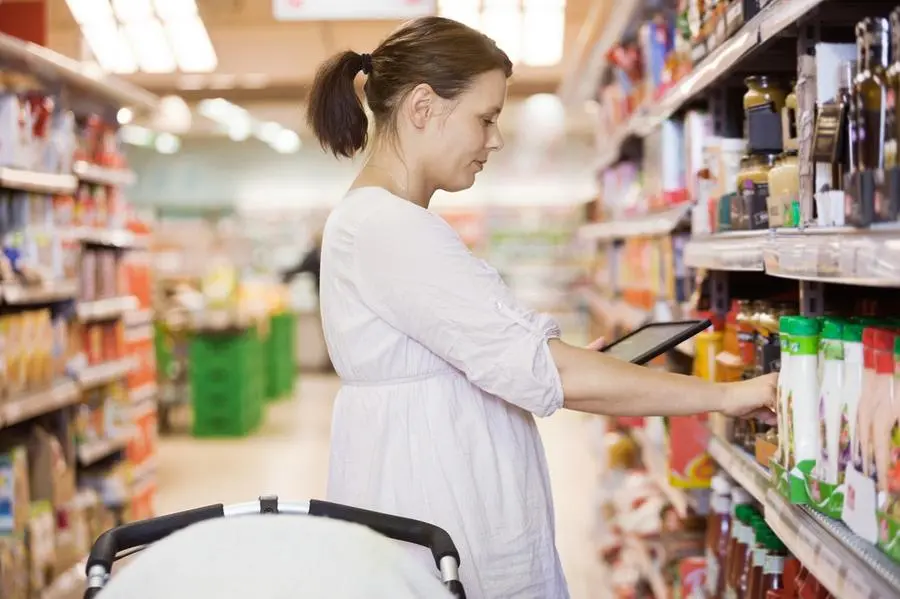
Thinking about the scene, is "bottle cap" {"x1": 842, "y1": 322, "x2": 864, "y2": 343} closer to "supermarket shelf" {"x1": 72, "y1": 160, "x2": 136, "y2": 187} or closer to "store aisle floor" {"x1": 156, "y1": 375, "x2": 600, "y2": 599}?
"store aisle floor" {"x1": 156, "y1": 375, "x2": 600, "y2": 599}

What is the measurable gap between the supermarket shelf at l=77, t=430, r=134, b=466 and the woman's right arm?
4.02 m

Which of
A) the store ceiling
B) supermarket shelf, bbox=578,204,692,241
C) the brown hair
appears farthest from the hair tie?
the store ceiling

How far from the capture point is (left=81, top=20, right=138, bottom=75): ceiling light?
10773 millimetres

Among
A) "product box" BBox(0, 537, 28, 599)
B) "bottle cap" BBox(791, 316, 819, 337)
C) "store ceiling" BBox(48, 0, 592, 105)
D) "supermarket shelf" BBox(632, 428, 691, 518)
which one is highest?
"store ceiling" BBox(48, 0, 592, 105)

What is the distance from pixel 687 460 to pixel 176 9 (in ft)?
28.3

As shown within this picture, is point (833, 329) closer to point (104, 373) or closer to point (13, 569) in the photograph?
point (13, 569)

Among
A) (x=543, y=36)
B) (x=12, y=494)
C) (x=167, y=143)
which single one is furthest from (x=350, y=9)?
(x=167, y=143)

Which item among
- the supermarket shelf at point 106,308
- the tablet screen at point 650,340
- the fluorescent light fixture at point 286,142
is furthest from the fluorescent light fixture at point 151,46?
the tablet screen at point 650,340

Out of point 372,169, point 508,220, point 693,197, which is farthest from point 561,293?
point 372,169

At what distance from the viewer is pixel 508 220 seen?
55.7 ft

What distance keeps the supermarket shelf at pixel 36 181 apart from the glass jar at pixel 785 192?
308cm

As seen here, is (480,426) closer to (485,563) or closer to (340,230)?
(485,563)

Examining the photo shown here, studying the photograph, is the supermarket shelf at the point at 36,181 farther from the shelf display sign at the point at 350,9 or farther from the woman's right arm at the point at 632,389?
the woman's right arm at the point at 632,389

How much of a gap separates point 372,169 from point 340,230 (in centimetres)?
17
